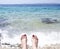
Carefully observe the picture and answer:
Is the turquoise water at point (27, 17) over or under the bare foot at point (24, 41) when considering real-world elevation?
over

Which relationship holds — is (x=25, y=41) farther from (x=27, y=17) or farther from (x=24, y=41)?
(x=27, y=17)

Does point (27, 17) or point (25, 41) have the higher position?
point (27, 17)

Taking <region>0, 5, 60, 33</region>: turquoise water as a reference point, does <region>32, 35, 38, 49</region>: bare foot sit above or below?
below

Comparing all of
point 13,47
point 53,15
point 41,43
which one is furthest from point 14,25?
point 53,15

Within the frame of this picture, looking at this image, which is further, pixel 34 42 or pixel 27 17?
pixel 27 17

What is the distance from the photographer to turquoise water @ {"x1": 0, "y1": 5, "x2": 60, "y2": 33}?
1613mm

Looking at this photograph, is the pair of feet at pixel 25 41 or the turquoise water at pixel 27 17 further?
the turquoise water at pixel 27 17

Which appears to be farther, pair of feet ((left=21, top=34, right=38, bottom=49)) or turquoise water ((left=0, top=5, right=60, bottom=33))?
turquoise water ((left=0, top=5, right=60, bottom=33))

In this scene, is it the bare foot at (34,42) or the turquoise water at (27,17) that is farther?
the turquoise water at (27,17)

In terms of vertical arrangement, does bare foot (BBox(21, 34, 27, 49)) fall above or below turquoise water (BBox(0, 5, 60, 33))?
below

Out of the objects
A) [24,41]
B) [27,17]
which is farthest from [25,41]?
[27,17]

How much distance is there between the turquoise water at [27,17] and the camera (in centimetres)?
161

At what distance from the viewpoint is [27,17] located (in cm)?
169

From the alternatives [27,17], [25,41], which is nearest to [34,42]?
[25,41]
